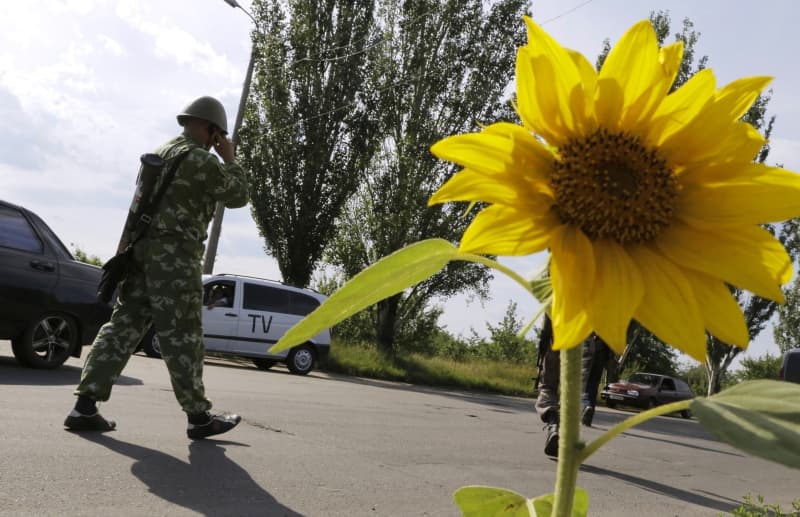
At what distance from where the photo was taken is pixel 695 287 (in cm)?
57

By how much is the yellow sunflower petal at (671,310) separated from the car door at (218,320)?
13511 millimetres

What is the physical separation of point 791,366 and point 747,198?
12.0m

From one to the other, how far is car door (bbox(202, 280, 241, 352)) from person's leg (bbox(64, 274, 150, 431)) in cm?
984

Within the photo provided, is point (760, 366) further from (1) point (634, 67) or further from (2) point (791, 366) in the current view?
(1) point (634, 67)

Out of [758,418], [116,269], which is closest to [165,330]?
[116,269]

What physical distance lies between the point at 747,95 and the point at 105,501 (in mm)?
Result: 2803

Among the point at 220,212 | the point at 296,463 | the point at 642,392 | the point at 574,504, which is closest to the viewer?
the point at 574,504

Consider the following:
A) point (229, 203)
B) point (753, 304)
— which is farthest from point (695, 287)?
point (753, 304)

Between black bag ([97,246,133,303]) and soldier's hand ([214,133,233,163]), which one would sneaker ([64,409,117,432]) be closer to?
black bag ([97,246,133,303])

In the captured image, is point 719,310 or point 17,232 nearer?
point 719,310

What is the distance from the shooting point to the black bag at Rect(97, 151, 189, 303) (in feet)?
12.3

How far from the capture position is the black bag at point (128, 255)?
12.3 ft

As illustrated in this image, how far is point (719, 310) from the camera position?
55cm

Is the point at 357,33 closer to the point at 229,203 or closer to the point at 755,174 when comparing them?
the point at 229,203
